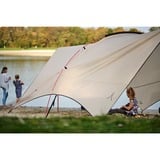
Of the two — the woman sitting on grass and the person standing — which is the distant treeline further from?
the woman sitting on grass

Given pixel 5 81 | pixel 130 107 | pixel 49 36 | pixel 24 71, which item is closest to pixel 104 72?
pixel 130 107

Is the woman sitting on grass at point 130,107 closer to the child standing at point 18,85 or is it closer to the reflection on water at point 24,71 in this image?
the reflection on water at point 24,71

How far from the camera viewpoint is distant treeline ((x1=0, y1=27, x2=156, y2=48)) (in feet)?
16.0

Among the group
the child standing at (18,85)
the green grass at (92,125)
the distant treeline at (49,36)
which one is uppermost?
the distant treeline at (49,36)

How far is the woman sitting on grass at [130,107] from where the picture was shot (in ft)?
15.9

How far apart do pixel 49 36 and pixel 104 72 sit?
51 cm

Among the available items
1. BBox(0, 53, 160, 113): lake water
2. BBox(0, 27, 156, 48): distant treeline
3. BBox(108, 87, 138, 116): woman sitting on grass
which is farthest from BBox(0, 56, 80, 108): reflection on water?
BBox(108, 87, 138, 116): woman sitting on grass

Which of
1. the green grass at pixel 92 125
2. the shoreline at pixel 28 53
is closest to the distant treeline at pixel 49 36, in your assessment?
the shoreline at pixel 28 53

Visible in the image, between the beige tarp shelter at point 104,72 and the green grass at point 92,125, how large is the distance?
0.09m

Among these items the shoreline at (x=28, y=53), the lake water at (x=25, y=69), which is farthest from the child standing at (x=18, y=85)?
the shoreline at (x=28, y=53)

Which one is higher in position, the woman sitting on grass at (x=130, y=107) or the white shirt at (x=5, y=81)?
the white shirt at (x=5, y=81)

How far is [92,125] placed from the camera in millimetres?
4836
